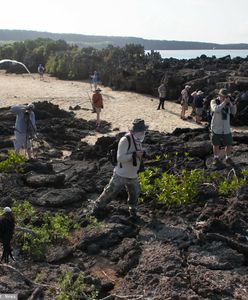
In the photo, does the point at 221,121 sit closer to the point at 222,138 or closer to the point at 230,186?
the point at 222,138

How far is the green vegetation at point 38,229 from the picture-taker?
6211mm

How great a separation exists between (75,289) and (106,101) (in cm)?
1813

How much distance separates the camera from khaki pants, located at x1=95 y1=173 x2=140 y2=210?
7191 mm

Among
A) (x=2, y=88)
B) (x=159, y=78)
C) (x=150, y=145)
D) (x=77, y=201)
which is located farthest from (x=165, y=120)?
(x=2, y=88)

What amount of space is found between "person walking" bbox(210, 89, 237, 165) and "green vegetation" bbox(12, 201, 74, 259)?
3.84 m

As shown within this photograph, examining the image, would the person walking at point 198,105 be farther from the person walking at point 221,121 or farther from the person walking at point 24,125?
the person walking at point 24,125

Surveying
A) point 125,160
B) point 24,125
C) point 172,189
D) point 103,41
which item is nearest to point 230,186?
point 172,189

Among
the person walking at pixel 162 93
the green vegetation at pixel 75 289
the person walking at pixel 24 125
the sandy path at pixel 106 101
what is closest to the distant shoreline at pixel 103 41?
the sandy path at pixel 106 101

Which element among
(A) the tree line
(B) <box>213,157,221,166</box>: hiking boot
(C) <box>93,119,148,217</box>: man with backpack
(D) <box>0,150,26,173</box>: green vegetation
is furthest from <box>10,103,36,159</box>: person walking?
(A) the tree line

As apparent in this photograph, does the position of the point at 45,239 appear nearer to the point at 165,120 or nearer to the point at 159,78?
the point at 165,120

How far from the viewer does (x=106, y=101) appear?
22875 millimetres

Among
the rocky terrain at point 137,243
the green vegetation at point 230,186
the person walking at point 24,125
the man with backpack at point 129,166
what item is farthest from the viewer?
the person walking at point 24,125

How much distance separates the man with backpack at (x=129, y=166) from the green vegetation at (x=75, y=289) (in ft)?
6.69

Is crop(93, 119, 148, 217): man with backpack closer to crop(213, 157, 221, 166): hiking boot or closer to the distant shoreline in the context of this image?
crop(213, 157, 221, 166): hiking boot
